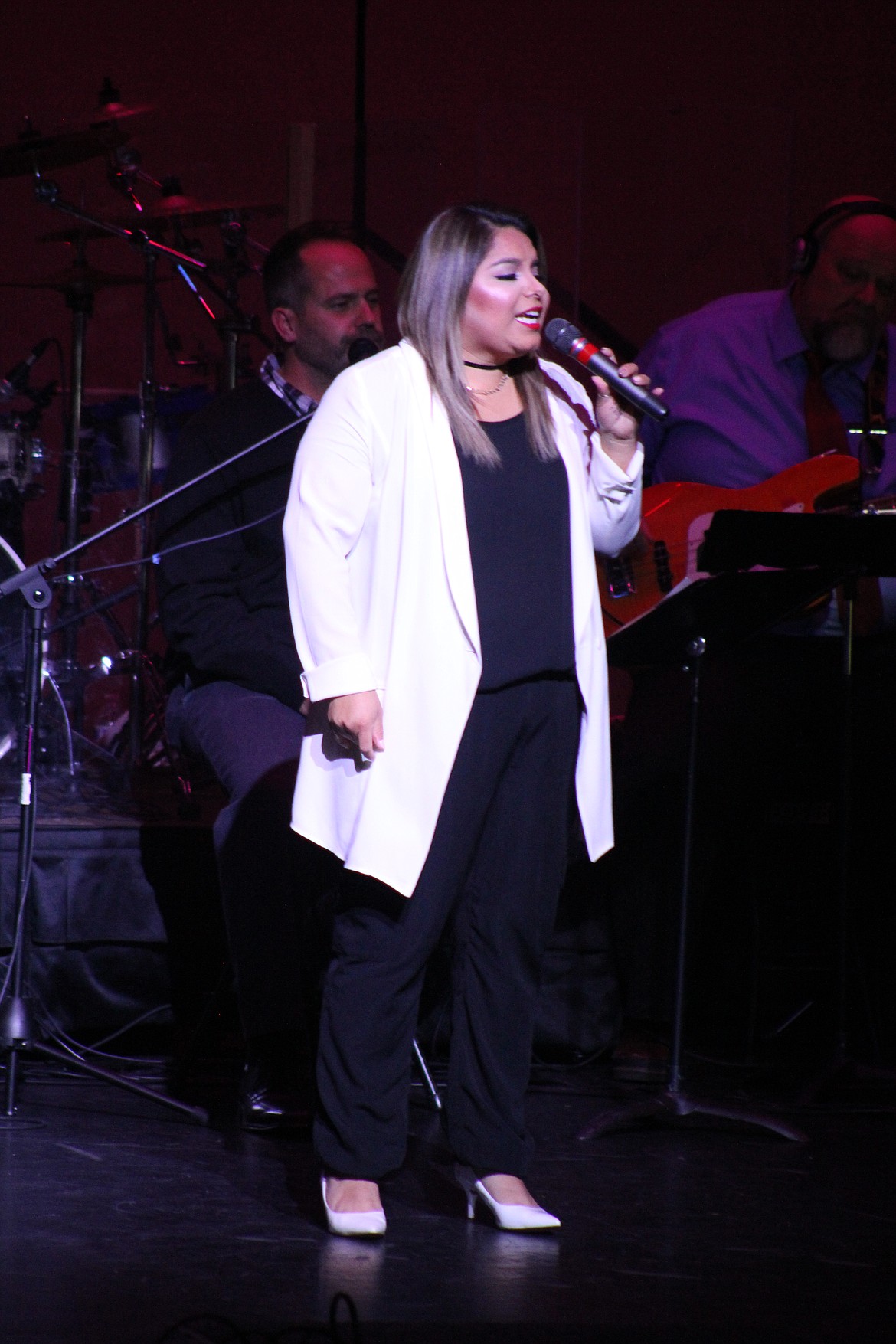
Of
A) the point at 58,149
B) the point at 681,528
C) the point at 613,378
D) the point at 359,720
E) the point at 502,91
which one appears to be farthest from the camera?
the point at 502,91

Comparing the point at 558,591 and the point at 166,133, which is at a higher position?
the point at 166,133

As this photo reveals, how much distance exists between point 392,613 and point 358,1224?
871mm

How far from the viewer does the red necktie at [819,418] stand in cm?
354

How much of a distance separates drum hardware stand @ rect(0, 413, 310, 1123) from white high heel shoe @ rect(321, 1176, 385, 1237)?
2.33 ft

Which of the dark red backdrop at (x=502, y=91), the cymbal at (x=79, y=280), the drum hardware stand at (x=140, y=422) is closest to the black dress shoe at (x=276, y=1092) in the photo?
the drum hardware stand at (x=140, y=422)

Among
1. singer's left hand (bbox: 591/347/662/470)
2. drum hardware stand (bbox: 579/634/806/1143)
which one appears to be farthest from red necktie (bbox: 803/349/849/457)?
singer's left hand (bbox: 591/347/662/470)

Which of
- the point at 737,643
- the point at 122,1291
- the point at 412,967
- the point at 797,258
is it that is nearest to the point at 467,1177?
the point at 412,967

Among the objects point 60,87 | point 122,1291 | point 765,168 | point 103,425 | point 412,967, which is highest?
point 60,87

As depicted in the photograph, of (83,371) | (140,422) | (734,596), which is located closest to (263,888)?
(734,596)

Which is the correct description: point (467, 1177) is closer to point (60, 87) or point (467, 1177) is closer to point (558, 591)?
point (558, 591)

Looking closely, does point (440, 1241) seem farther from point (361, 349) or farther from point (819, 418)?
point (819, 418)

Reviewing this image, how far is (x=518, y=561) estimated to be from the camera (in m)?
2.27

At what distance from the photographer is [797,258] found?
360 centimetres

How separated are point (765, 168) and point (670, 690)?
2.55m
